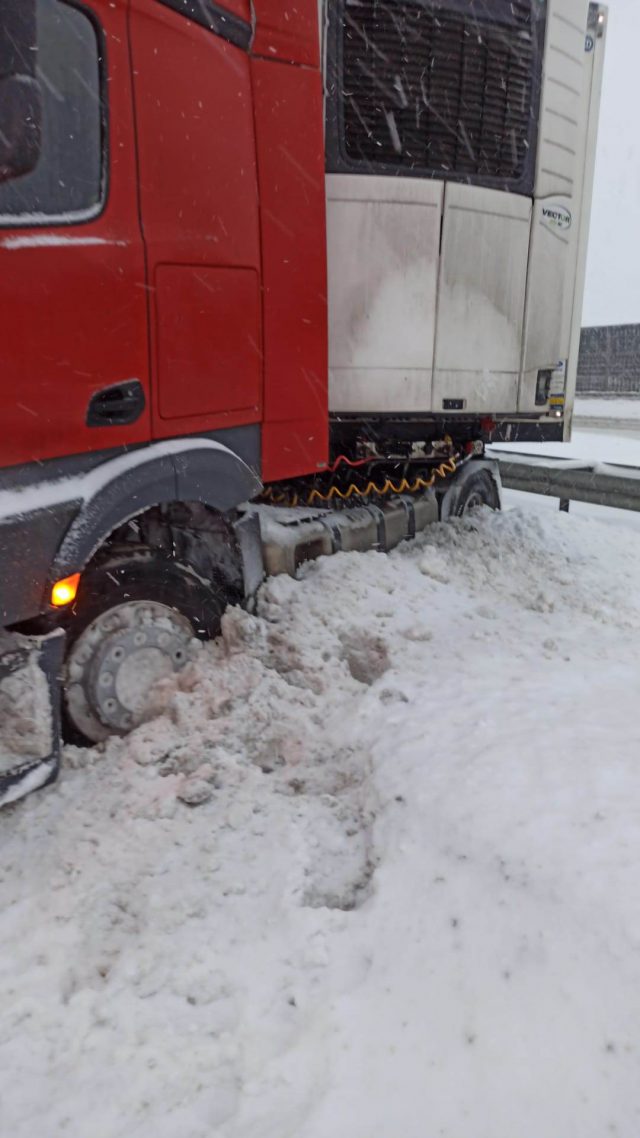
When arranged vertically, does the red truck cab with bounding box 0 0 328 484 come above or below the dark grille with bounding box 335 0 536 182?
below

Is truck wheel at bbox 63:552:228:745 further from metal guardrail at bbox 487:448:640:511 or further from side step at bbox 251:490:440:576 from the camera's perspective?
metal guardrail at bbox 487:448:640:511

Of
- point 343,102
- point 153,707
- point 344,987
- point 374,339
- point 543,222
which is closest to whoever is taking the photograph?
point 344,987

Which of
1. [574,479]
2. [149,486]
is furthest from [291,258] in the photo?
[574,479]

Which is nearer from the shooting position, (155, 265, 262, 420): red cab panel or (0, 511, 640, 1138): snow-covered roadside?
(0, 511, 640, 1138): snow-covered roadside

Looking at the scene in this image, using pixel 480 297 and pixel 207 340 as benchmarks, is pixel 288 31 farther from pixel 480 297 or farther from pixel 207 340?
pixel 480 297

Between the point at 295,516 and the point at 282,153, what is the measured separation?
2.02 meters

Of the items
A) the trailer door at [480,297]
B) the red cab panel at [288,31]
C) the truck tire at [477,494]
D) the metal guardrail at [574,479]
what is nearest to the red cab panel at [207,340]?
Answer: the red cab panel at [288,31]

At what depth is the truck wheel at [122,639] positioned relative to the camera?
3.25 metres

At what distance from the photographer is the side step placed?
15.1 feet

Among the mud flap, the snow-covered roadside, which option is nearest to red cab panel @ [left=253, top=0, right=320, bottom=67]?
the snow-covered roadside

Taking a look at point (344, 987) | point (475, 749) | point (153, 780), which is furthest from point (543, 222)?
point (344, 987)

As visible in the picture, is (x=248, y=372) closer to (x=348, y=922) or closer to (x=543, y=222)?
(x=348, y=922)

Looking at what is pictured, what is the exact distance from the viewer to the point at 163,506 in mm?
3633

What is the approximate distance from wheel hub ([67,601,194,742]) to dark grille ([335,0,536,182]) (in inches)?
116
